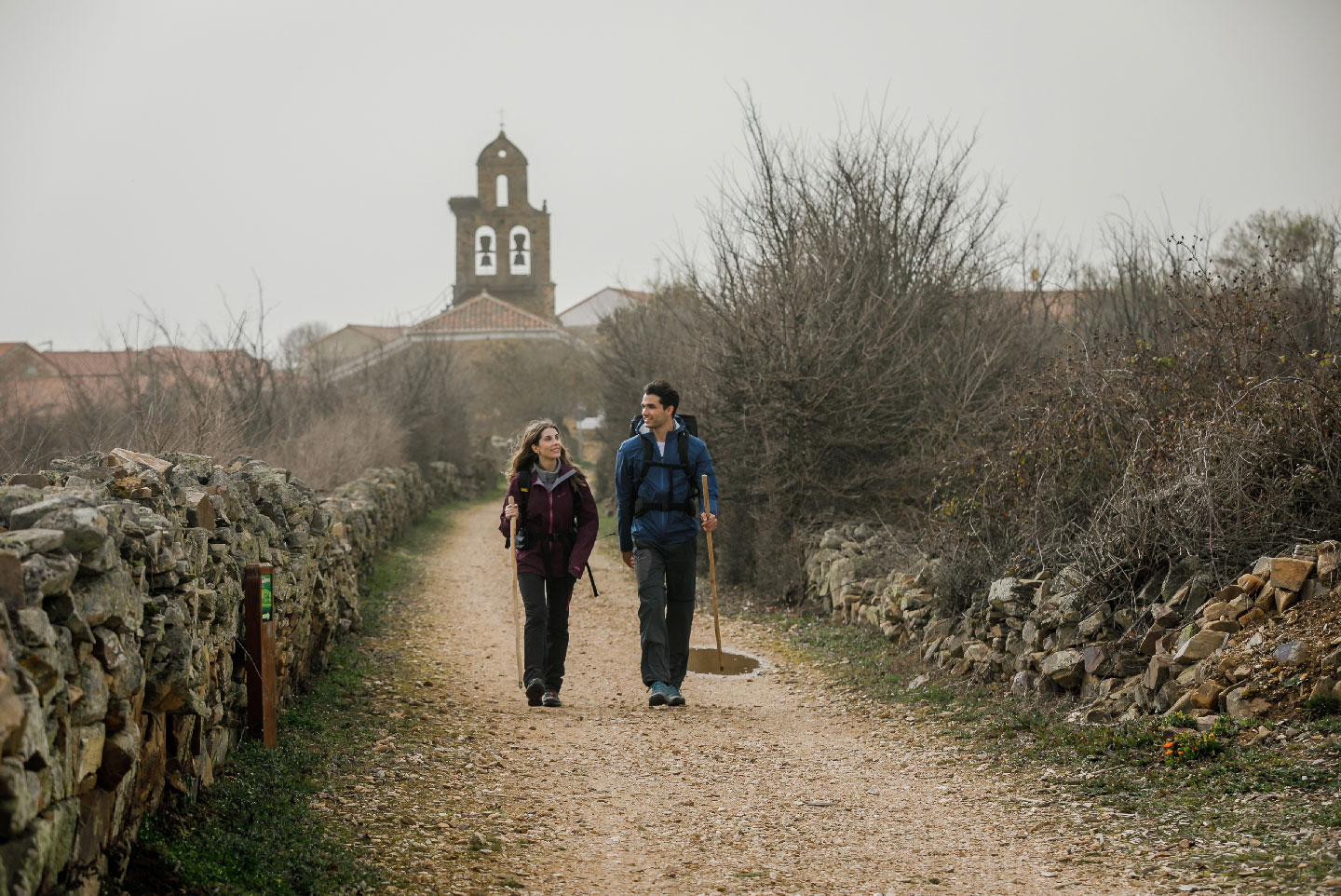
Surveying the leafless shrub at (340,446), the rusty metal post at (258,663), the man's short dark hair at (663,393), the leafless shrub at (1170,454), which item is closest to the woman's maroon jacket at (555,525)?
the man's short dark hair at (663,393)

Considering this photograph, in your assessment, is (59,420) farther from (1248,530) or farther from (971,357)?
(1248,530)

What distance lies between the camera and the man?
26.3 feet

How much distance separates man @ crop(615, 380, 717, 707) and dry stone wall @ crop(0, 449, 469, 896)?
94.7 inches

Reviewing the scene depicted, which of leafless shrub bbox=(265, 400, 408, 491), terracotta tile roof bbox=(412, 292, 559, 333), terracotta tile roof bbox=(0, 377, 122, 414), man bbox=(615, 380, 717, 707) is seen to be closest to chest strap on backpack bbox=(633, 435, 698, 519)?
man bbox=(615, 380, 717, 707)

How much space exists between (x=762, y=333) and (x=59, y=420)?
801 cm

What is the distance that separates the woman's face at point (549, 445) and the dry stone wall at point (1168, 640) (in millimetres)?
3199

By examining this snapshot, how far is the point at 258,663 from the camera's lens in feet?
20.5

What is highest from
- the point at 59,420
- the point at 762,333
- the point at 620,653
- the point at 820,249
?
the point at 820,249

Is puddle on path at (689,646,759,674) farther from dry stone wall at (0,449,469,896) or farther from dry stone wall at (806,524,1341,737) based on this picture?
dry stone wall at (0,449,469,896)

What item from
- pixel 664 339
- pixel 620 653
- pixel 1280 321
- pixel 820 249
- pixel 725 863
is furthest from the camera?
pixel 664 339

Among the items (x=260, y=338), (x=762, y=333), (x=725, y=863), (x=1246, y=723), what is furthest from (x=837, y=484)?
(x=260, y=338)

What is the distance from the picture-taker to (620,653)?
34.3 ft

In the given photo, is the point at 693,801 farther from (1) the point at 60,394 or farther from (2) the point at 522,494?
(1) the point at 60,394

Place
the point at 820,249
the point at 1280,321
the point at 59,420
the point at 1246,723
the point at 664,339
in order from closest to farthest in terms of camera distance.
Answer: the point at 1246,723
the point at 1280,321
the point at 59,420
the point at 820,249
the point at 664,339
